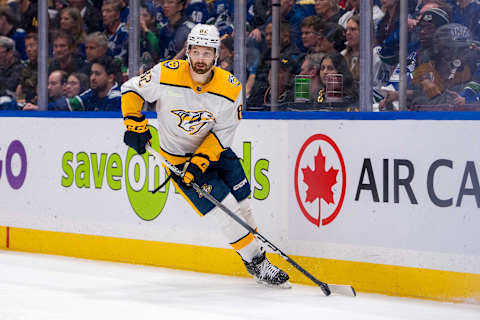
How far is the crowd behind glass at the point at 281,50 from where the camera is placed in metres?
4.57

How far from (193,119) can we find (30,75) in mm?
2221

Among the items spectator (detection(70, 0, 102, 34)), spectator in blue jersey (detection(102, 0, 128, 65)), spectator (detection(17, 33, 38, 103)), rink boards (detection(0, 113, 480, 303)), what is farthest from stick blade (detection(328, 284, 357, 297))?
spectator (detection(17, 33, 38, 103))

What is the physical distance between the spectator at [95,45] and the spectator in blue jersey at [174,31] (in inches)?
19.1

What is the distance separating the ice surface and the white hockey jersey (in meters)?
0.71

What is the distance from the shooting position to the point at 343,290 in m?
4.10

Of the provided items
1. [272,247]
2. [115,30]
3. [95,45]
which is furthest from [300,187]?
[95,45]

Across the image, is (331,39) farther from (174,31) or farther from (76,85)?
(76,85)

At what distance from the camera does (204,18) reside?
5621mm

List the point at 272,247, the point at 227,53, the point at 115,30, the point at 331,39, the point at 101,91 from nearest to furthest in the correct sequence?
the point at 272,247 → the point at 331,39 → the point at 227,53 → the point at 101,91 → the point at 115,30

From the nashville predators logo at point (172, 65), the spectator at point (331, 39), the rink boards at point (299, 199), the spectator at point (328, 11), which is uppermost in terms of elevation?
the spectator at point (328, 11)

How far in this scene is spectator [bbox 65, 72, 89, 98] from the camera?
590cm

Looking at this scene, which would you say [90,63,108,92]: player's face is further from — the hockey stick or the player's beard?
the player's beard

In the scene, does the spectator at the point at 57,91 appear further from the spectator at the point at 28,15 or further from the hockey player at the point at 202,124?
the hockey player at the point at 202,124

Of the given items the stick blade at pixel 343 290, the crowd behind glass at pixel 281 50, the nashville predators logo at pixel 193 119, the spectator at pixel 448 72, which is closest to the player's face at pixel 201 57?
the nashville predators logo at pixel 193 119
